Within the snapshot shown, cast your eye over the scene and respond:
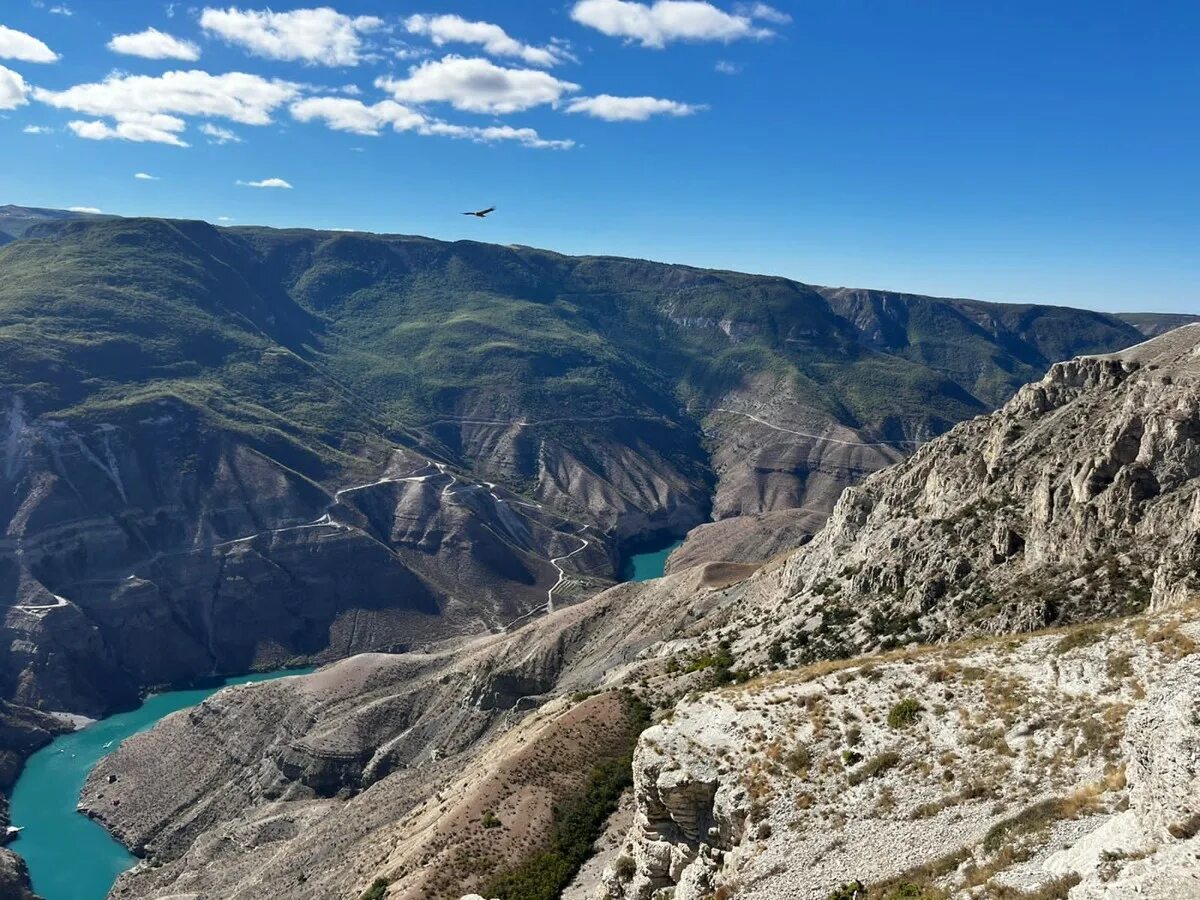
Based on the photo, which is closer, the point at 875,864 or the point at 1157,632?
the point at 875,864

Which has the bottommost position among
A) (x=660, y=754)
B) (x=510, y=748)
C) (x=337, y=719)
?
(x=337, y=719)

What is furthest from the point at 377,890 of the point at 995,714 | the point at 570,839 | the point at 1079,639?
the point at 1079,639

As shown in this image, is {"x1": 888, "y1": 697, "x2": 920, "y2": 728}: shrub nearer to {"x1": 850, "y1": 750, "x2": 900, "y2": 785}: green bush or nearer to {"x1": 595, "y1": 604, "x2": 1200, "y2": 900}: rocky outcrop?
{"x1": 595, "y1": 604, "x2": 1200, "y2": 900}: rocky outcrop

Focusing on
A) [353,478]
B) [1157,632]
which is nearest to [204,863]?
→ [1157,632]

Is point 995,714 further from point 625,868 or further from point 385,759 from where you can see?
point 385,759

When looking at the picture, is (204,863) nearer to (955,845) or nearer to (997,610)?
(997,610)

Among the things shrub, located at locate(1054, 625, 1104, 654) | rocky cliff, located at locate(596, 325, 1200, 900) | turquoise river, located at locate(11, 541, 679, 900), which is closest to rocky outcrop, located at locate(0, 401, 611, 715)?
turquoise river, located at locate(11, 541, 679, 900)

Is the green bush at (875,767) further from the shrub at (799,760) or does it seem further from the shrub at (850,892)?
the shrub at (850,892)
